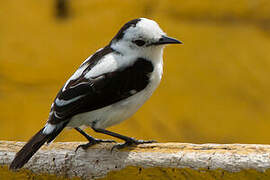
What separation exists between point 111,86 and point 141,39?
291mm

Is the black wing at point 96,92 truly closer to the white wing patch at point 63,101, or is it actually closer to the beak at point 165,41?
the white wing patch at point 63,101

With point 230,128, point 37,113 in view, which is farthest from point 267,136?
point 37,113

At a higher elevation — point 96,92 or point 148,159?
point 96,92

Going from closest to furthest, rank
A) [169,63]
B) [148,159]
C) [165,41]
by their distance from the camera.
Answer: [148,159] < [165,41] < [169,63]

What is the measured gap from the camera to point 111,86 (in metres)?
3.09

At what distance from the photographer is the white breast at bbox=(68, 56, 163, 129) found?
3.15 m

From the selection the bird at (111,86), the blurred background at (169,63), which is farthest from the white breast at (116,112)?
the blurred background at (169,63)

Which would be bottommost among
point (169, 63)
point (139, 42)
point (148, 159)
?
point (148, 159)

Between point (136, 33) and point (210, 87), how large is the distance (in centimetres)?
333

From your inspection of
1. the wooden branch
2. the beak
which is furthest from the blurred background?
the beak

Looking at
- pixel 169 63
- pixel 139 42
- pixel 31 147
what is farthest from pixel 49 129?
pixel 169 63

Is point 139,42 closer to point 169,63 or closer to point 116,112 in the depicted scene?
point 116,112

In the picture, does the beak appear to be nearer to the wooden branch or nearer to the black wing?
the black wing

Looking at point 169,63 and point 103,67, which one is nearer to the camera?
point 103,67
